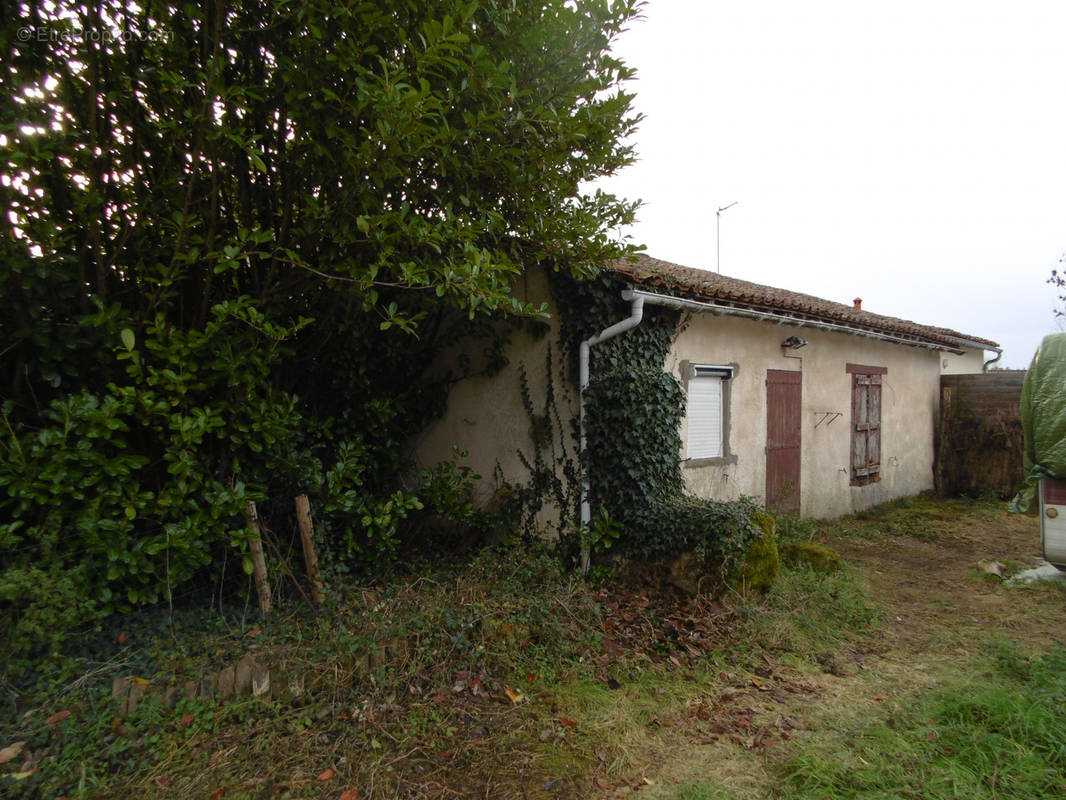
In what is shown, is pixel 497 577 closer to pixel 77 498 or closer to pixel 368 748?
pixel 368 748

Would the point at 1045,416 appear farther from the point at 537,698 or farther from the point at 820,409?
the point at 537,698

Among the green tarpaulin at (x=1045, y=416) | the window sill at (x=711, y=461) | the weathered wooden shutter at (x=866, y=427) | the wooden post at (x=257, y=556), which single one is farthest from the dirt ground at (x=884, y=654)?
the wooden post at (x=257, y=556)

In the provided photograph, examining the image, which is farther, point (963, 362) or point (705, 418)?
point (963, 362)

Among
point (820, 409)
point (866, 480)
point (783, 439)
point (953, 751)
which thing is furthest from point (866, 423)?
point (953, 751)

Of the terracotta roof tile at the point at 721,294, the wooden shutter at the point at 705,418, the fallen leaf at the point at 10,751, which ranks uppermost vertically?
the terracotta roof tile at the point at 721,294

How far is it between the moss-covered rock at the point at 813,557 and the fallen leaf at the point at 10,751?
6353mm

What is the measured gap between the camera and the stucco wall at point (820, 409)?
725cm

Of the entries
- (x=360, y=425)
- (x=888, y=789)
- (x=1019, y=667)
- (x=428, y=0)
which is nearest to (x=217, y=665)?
(x=360, y=425)

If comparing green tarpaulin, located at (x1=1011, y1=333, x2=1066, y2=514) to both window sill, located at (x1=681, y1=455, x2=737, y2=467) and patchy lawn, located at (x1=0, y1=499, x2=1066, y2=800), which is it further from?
window sill, located at (x1=681, y1=455, x2=737, y2=467)

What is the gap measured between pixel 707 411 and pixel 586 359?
6.61 ft

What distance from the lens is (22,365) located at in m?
3.69

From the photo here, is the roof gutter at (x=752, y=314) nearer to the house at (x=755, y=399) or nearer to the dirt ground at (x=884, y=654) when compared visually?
the house at (x=755, y=399)

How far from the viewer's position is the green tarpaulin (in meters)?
6.30

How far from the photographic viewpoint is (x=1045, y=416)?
6473mm
